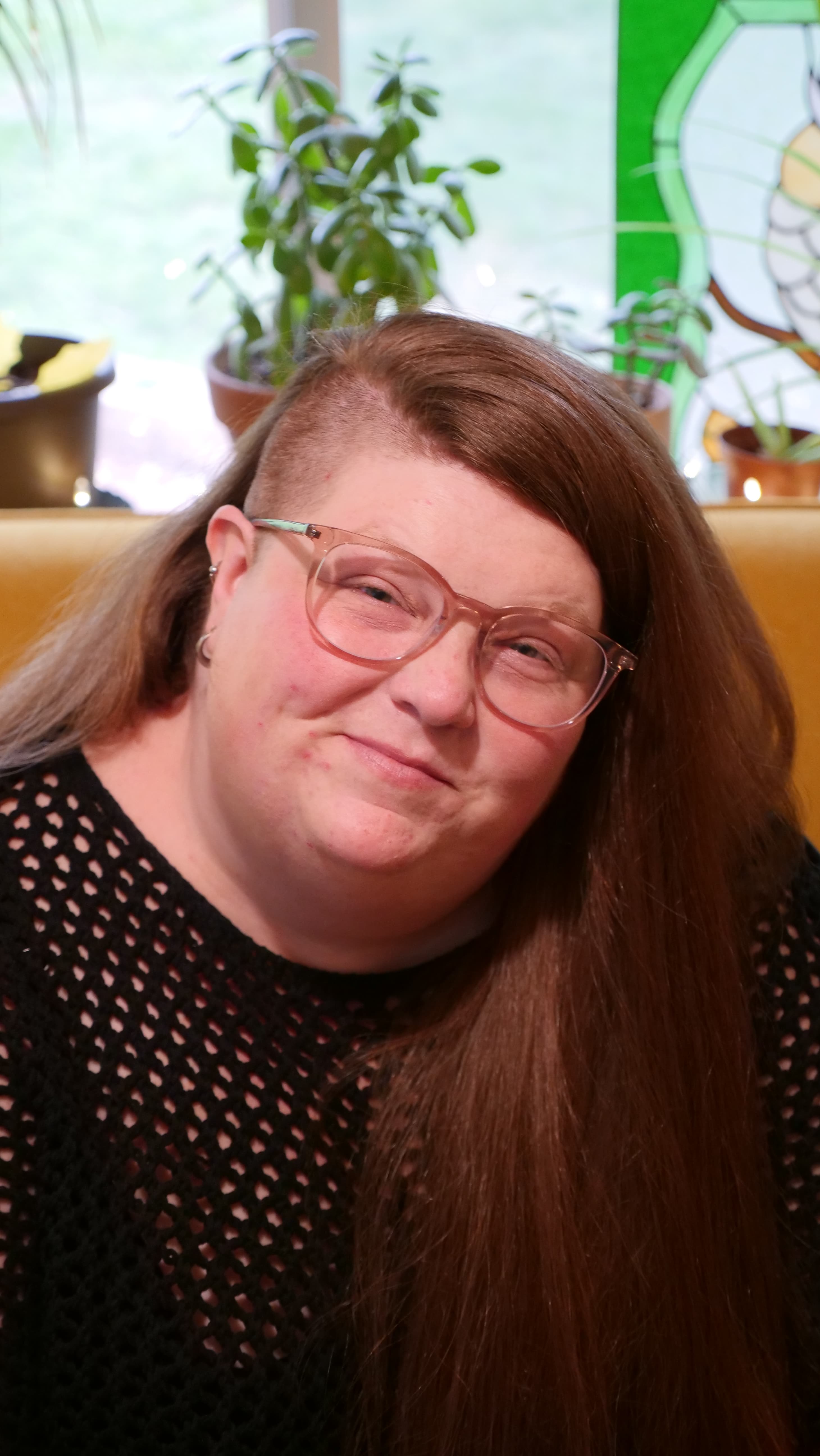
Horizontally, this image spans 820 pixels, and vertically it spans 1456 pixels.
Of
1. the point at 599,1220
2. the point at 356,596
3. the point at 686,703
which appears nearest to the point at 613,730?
the point at 686,703

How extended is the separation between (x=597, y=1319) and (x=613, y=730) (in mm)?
476

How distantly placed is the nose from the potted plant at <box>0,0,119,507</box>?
3.26 ft

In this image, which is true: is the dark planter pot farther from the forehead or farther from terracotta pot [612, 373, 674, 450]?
the forehead

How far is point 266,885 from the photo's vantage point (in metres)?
1.09

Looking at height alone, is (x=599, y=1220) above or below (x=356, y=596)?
below

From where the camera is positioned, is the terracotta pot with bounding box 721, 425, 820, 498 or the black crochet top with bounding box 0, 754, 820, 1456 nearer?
the black crochet top with bounding box 0, 754, 820, 1456

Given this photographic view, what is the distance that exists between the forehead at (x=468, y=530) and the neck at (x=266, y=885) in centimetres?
23

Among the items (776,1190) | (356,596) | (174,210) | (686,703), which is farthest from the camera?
(174,210)

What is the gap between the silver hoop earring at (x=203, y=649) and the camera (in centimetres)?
110

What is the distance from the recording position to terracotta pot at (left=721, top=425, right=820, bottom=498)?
212 centimetres

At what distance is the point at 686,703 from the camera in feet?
3.72

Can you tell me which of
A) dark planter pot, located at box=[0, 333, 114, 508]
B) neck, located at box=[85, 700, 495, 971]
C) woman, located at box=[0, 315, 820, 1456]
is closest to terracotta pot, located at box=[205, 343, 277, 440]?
dark planter pot, located at box=[0, 333, 114, 508]

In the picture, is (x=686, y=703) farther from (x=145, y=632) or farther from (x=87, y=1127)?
(x=87, y=1127)

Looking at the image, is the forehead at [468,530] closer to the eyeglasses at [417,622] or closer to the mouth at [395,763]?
the eyeglasses at [417,622]
